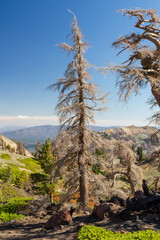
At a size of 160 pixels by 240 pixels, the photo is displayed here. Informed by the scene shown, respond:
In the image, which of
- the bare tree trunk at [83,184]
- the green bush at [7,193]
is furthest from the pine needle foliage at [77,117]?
the green bush at [7,193]

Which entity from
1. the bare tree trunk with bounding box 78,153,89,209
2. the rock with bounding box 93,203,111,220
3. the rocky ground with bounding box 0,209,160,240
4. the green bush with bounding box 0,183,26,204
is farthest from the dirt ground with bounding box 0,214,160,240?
the green bush with bounding box 0,183,26,204

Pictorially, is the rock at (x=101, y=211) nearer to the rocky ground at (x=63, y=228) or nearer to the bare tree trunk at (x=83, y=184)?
the rocky ground at (x=63, y=228)

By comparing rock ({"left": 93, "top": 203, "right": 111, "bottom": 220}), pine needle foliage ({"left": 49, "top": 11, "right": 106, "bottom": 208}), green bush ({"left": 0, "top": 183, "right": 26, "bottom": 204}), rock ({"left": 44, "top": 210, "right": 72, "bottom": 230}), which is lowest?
green bush ({"left": 0, "top": 183, "right": 26, "bottom": 204})

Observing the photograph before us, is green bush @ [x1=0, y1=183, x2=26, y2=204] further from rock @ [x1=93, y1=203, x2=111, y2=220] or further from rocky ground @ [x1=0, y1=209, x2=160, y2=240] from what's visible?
rock @ [x1=93, y1=203, x2=111, y2=220]

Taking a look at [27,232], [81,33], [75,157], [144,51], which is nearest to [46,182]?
[75,157]

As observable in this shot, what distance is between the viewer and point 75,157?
10539 mm

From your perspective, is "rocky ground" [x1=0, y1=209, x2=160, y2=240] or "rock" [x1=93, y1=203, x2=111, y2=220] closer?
"rocky ground" [x1=0, y1=209, x2=160, y2=240]

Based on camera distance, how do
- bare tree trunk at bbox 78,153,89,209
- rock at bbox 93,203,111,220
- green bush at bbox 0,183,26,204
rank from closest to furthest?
rock at bbox 93,203,111,220 < bare tree trunk at bbox 78,153,89,209 < green bush at bbox 0,183,26,204

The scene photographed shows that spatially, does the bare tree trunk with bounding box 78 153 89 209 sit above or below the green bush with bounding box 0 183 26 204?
above

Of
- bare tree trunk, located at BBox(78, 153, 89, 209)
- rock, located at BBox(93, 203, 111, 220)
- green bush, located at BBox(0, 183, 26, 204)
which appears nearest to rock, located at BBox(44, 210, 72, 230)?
rock, located at BBox(93, 203, 111, 220)

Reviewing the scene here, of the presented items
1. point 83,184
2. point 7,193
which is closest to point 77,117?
point 83,184

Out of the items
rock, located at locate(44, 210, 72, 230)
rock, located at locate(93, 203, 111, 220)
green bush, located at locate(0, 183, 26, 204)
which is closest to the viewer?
rock, located at locate(44, 210, 72, 230)

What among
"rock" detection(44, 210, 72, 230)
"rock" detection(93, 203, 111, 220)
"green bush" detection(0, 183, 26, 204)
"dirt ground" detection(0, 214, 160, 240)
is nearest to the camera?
"dirt ground" detection(0, 214, 160, 240)

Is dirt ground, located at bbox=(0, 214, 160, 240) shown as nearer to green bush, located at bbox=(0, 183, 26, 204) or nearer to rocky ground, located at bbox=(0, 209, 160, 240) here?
rocky ground, located at bbox=(0, 209, 160, 240)
